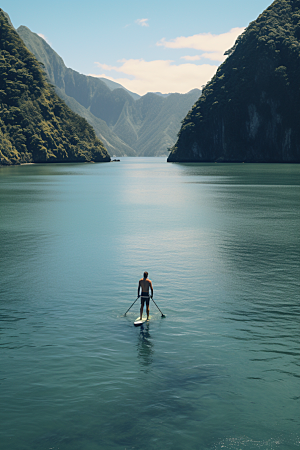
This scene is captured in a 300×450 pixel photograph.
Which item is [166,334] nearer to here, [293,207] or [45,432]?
[45,432]

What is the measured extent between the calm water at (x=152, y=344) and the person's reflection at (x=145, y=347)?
0.26 feet

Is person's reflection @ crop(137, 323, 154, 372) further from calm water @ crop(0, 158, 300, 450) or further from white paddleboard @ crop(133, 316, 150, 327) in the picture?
white paddleboard @ crop(133, 316, 150, 327)

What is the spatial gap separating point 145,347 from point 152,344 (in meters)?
0.43

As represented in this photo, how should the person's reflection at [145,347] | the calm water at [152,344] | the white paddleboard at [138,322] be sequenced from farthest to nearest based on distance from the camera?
the white paddleboard at [138,322] → the person's reflection at [145,347] → the calm water at [152,344]

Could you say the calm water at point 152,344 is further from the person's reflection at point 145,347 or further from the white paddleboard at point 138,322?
the white paddleboard at point 138,322

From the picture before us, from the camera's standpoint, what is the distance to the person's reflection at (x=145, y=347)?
51.5ft

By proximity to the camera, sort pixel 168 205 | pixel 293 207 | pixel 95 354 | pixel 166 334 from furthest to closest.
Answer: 1. pixel 168 205
2. pixel 293 207
3. pixel 166 334
4. pixel 95 354

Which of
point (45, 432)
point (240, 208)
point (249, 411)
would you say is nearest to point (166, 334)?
point (249, 411)

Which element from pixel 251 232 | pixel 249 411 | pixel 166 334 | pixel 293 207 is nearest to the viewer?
pixel 249 411

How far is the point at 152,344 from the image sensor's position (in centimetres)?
1736

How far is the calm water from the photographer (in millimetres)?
12078

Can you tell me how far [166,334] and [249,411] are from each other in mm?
5998

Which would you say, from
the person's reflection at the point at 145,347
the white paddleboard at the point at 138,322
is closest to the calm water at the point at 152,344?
the person's reflection at the point at 145,347

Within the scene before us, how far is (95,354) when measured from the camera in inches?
641
